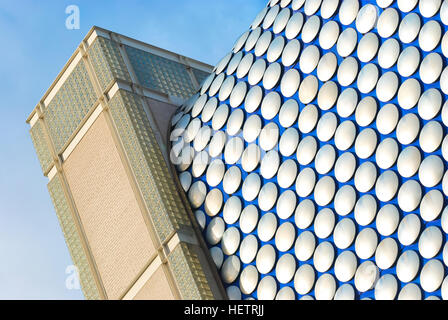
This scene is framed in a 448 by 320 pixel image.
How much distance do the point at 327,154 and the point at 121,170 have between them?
7624 mm

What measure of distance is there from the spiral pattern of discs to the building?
951 millimetres

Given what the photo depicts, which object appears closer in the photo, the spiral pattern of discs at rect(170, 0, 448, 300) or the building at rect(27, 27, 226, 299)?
the spiral pattern of discs at rect(170, 0, 448, 300)

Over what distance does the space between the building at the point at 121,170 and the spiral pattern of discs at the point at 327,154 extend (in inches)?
37.4

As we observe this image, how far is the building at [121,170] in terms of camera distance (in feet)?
85.1

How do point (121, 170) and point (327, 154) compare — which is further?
point (121, 170)

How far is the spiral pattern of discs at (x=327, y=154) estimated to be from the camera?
814 inches

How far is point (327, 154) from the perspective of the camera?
23375 mm

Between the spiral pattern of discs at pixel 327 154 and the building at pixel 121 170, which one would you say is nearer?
the spiral pattern of discs at pixel 327 154

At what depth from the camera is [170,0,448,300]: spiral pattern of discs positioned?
67.8 ft

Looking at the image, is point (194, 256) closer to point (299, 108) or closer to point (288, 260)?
point (288, 260)
